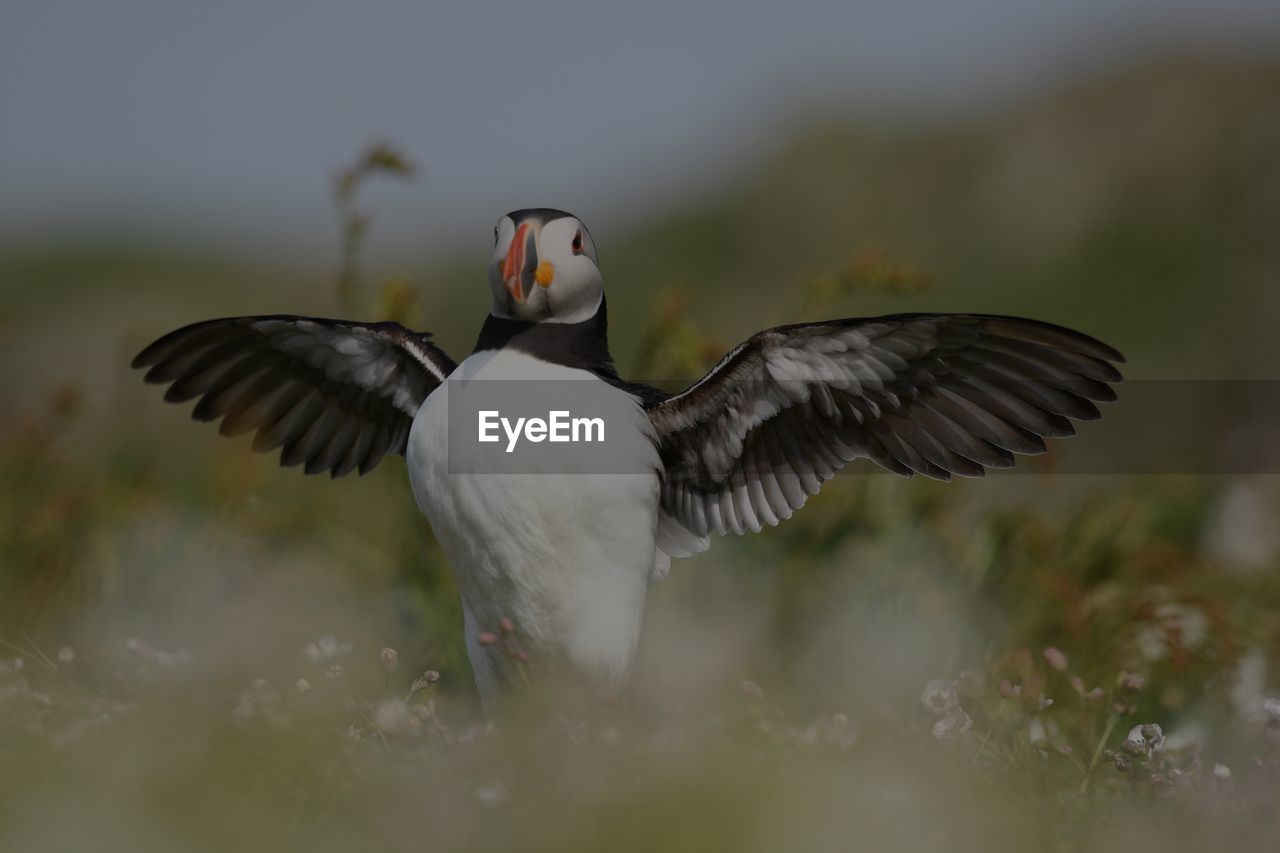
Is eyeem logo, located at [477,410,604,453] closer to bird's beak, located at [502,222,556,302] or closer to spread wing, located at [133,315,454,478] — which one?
bird's beak, located at [502,222,556,302]

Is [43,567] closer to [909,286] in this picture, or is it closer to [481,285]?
[909,286]

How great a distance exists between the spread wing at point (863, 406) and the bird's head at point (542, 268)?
0.50 m

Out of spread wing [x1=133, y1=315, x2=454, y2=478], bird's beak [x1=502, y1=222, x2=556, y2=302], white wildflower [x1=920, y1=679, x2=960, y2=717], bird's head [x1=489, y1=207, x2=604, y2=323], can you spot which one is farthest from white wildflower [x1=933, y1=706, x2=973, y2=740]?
spread wing [x1=133, y1=315, x2=454, y2=478]

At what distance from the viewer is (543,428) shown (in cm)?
424

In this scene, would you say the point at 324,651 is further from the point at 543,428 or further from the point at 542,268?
the point at 542,268

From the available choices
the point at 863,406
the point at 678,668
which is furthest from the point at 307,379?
the point at 863,406

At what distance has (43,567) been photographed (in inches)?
266

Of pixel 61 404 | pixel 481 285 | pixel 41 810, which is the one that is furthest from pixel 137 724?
pixel 481 285

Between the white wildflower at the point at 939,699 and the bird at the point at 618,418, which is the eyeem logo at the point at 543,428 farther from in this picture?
the white wildflower at the point at 939,699

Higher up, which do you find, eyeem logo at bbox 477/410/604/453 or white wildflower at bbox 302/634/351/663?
eyeem logo at bbox 477/410/604/453

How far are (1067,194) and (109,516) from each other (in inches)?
695

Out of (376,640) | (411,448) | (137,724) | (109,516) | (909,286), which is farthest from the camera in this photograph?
(109,516)

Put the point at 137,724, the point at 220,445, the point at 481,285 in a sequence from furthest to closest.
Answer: the point at 481,285
the point at 220,445
the point at 137,724

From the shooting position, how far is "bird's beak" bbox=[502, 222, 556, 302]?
430cm
